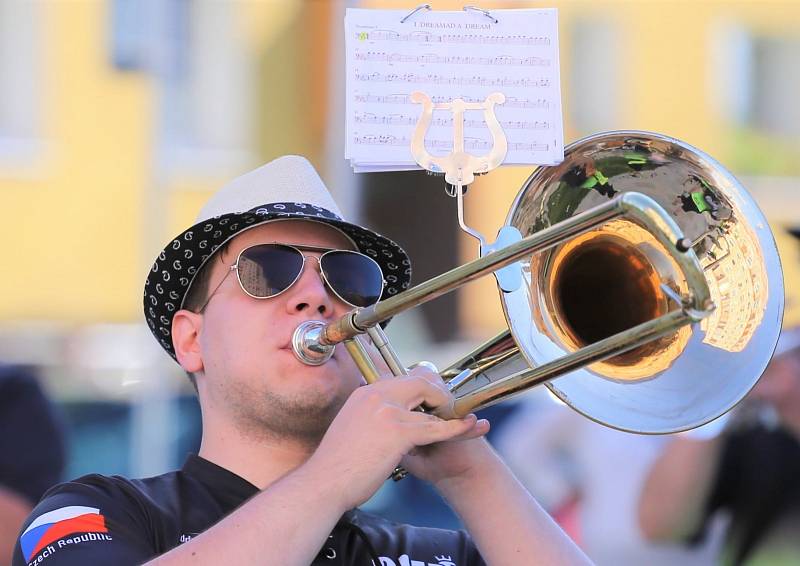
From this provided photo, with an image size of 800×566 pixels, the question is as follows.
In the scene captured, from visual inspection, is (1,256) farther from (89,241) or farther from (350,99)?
(350,99)

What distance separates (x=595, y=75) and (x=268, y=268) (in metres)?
9.06

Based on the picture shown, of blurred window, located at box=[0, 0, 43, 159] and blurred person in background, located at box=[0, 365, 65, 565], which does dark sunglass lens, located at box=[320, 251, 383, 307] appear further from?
blurred window, located at box=[0, 0, 43, 159]

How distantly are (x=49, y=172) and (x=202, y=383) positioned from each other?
8266 mm

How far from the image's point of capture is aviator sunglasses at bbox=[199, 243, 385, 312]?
8.33 ft

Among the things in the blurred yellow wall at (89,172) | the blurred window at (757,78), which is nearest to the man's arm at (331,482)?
the blurred yellow wall at (89,172)

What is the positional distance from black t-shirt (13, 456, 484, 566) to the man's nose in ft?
1.18

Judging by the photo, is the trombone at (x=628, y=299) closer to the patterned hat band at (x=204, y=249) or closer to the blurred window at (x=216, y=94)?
the patterned hat band at (x=204, y=249)

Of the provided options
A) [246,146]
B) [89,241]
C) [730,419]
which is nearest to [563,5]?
[246,146]

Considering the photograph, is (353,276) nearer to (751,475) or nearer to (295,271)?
(295,271)

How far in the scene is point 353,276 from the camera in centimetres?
262

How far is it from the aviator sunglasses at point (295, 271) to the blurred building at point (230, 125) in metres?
5.33

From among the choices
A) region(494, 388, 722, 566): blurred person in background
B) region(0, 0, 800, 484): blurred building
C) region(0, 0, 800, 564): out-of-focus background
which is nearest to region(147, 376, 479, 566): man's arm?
region(494, 388, 722, 566): blurred person in background

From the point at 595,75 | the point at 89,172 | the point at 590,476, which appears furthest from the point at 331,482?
the point at 595,75

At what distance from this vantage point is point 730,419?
467 cm
